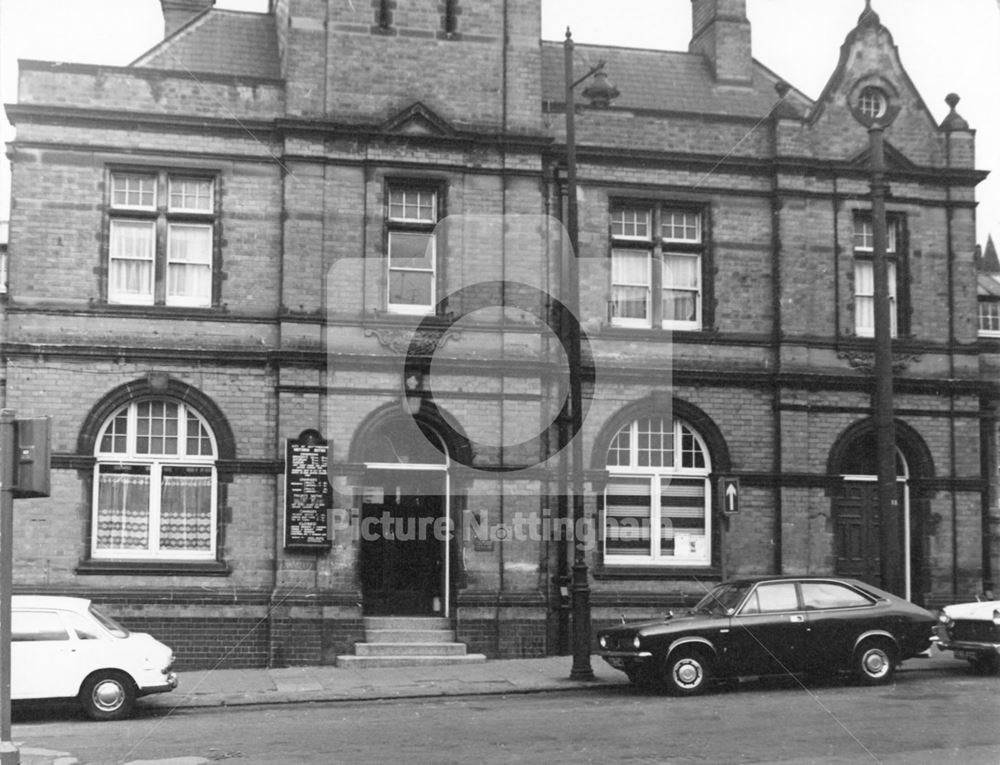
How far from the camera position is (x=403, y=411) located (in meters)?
21.9

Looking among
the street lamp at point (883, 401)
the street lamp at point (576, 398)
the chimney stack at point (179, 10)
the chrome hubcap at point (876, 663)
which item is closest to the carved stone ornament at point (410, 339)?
the street lamp at point (576, 398)

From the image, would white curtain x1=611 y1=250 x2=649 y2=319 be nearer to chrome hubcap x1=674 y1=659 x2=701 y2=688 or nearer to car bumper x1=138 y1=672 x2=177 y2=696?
chrome hubcap x1=674 y1=659 x2=701 y2=688

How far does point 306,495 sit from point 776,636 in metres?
7.84

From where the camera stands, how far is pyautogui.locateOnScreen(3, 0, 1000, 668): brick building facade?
21.2m

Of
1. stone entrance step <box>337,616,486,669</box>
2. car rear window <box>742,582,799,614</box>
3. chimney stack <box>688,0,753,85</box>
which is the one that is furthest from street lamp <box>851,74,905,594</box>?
chimney stack <box>688,0,753,85</box>

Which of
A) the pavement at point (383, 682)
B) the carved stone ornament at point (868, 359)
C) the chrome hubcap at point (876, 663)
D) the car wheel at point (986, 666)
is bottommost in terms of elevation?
the pavement at point (383, 682)

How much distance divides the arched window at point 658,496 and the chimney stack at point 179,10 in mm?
13120

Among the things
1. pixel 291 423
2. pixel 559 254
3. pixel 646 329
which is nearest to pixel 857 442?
pixel 646 329

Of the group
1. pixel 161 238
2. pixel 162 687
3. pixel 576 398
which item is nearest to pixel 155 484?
pixel 161 238

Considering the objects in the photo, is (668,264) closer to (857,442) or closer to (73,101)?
(857,442)

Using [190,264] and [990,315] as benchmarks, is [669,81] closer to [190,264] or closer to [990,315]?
[990,315]

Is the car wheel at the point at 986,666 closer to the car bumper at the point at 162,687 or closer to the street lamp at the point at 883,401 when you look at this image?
the street lamp at the point at 883,401

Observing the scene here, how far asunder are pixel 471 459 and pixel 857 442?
7.22 metres

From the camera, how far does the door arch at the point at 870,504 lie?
2364 centimetres
